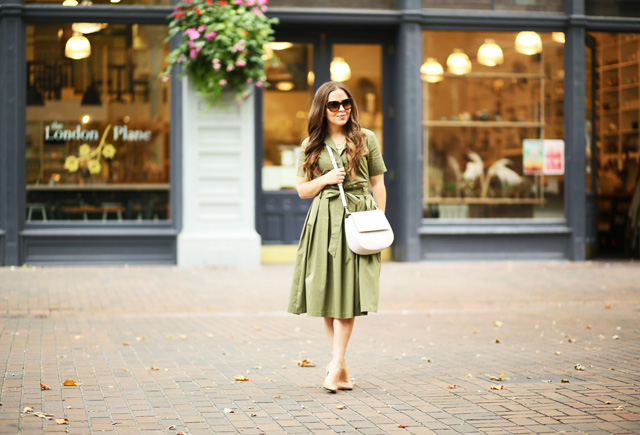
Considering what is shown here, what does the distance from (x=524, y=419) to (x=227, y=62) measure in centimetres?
859

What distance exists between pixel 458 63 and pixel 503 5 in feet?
3.80

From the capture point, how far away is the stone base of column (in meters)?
13.0

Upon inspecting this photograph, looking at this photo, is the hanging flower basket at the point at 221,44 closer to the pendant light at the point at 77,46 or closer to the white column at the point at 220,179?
the white column at the point at 220,179

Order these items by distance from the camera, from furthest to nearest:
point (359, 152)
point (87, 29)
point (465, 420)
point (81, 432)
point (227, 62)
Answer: point (87, 29) < point (227, 62) < point (359, 152) < point (465, 420) < point (81, 432)

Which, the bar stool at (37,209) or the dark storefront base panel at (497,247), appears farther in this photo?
the dark storefront base panel at (497,247)

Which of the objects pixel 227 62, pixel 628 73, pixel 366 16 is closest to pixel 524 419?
pixel 227 62

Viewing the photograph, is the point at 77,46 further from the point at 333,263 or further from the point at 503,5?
the point at 333,263

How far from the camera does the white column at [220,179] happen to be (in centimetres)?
1309

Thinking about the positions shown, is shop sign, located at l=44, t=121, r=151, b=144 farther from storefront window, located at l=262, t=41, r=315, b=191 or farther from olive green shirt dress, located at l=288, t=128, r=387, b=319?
olive green shirt dress, located at l=288, t=128, r=387, b=319

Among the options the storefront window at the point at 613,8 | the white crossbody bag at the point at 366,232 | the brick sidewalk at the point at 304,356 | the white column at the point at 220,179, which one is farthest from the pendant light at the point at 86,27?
the white crossbody bag at the point at 366,232

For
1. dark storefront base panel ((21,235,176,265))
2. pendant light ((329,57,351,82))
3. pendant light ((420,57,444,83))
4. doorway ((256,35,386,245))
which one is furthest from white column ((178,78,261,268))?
pendant light ((420,57,444,83))

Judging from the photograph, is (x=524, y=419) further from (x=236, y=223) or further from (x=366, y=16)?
(x=366, y=16)

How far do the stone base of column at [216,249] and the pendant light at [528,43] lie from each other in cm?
529

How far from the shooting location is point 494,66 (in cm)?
1417
